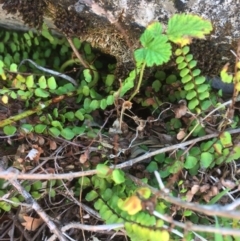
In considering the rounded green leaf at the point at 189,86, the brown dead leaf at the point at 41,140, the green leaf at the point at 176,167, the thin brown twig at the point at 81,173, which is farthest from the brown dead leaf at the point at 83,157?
the rounded green leaf at the point at 189,86

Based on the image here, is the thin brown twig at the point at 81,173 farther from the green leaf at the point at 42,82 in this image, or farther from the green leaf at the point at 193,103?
the green leaf at the point at 42,82

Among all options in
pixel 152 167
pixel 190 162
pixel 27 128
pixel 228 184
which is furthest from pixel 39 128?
pixel 228 184

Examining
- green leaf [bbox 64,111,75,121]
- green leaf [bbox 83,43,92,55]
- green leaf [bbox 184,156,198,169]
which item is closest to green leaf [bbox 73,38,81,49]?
green leaf [bbox 83,43,92,55]

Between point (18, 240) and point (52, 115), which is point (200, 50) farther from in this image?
point (18, 240)

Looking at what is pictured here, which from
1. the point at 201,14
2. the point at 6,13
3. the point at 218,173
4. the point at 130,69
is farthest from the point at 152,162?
the point at 6,13

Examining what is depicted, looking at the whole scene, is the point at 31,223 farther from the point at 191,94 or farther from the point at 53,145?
the point at 191,94

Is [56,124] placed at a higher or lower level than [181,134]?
lower
